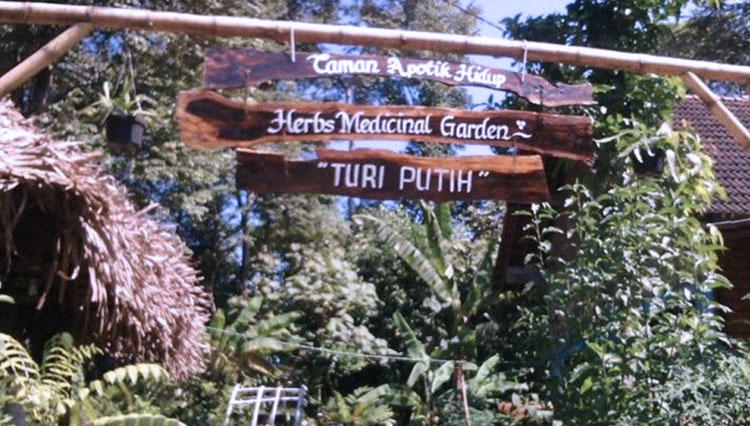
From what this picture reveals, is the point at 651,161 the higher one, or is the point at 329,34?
the point at 329,34

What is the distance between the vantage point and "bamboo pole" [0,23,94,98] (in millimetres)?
5641

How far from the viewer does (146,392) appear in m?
14.0

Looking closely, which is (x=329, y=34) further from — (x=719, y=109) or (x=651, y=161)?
(x=651, y=161)

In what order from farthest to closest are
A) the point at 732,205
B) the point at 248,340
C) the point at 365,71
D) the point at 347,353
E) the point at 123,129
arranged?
the point at 347,353 < the point at 248,340 < the point at 732,205 < the point at 123,129 < the point at 365,71

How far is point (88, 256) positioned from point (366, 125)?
7.03ft

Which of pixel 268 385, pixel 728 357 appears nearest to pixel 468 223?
pixel 268 385

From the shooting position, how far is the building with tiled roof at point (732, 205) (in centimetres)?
1378

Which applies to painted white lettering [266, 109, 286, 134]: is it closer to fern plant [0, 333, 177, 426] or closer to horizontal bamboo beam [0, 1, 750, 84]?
horizontal bamboo beam [0, 1, 750, 84]

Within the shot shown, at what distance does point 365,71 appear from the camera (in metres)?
6.08

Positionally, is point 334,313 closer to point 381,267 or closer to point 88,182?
point 381,267

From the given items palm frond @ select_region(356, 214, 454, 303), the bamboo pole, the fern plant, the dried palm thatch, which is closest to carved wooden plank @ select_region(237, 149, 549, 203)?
the bamboo pole

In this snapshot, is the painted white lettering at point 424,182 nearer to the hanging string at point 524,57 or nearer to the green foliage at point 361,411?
the hanging string at point 524,57

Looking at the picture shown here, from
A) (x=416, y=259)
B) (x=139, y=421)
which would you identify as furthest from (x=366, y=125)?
(x=416, y=259)

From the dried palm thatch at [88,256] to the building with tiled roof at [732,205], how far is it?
624 centimetres
